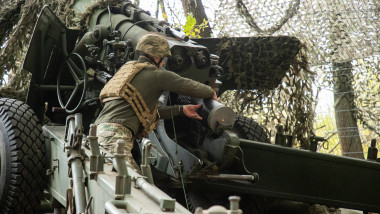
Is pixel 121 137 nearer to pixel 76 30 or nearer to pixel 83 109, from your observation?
pixel 83 109

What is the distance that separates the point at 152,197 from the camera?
12.7 ft

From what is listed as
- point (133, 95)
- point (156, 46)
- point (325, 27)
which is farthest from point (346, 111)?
point (133, 95)

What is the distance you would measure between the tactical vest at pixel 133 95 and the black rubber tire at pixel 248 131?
1582 mm

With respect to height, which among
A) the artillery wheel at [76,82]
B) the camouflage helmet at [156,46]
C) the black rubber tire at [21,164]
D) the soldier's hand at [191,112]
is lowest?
the black rubber tire at [21,164]

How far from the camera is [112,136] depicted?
559cm

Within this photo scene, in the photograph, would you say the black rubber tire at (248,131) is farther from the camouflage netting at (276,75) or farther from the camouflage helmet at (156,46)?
the camouflage helmet at (156,46)

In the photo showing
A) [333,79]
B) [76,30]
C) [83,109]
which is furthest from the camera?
[333,79]

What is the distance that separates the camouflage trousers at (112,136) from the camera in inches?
218

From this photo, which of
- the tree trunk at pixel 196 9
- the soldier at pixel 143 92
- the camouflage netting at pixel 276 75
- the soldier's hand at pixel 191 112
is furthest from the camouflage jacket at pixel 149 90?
the tree trunk at pixel 196 9

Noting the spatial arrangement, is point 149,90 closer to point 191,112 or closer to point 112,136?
point 191,112

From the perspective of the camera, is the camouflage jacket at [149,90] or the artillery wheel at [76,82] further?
the artillery wheel at [76,82]

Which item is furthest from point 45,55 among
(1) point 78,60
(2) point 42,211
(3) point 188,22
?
(3) point 188,22

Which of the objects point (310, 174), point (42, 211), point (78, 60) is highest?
point (78, 60)

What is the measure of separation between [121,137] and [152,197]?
1.80 metres
